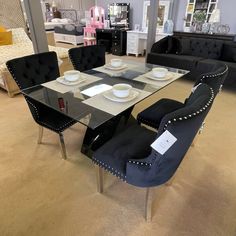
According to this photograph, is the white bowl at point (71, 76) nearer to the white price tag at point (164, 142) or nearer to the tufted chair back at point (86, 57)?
the tufted chair back at point (86, 57)

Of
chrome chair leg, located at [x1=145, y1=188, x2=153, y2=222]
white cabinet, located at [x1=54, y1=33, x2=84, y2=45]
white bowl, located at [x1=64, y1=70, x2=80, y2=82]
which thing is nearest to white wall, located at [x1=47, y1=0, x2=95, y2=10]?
white cabinet, located at [x1=54, y1=33, x2=84, y2=45]

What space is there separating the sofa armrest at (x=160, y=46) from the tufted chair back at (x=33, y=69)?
242cm

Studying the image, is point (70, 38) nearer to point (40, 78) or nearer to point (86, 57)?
point (86, 57)

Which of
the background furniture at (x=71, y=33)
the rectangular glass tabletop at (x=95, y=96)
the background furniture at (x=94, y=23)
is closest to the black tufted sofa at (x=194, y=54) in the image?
the rectangular glass tabletop at (x=95, y=96)

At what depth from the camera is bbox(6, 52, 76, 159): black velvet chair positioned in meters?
1.67

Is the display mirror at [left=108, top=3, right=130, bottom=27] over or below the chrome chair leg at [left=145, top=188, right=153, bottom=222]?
over

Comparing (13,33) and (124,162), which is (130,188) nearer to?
(124,162)

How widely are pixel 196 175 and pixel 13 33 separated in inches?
184

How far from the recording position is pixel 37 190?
154cm

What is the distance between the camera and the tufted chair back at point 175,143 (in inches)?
33.2

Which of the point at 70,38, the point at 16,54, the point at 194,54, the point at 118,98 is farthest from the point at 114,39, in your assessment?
the point at 118,98

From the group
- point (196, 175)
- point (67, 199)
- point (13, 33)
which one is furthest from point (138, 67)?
point (13, 33)

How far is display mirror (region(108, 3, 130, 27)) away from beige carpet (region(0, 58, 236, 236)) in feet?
15.7

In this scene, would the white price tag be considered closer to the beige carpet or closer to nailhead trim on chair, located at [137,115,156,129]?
the beige carpet
